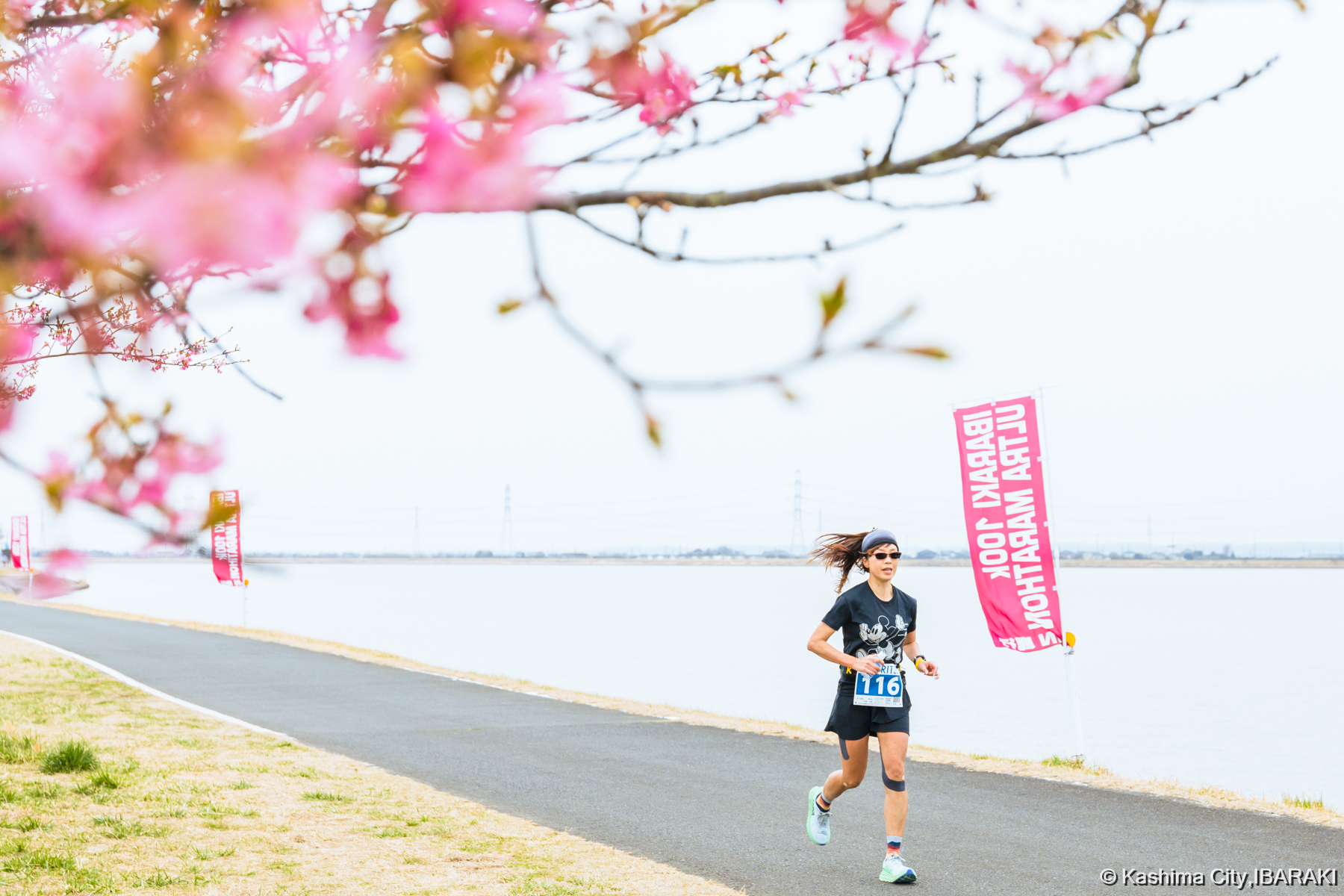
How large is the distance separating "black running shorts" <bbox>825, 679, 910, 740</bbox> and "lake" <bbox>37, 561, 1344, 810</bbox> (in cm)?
355

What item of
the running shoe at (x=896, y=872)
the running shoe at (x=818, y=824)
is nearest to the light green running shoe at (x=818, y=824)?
the running shoe at (x=818, y=824)

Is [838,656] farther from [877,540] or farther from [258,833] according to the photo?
[258,833]

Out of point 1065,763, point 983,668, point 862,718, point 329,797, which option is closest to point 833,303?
point 862,718

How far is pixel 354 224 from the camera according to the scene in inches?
67.2

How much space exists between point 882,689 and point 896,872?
1007mm

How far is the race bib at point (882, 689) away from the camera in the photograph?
6.59 metres

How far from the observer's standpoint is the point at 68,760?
29.9 feet

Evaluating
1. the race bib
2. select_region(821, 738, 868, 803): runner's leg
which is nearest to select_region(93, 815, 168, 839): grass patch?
select_region(821, 738, 868, 803): runner's leg

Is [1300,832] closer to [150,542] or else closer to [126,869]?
[126,869]

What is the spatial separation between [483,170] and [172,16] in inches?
19.9

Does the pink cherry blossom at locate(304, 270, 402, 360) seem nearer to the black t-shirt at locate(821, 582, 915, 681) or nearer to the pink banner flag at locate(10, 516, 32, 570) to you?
the black t-shirt at locate(821, 582, 915, 681)

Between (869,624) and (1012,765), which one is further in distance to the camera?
(1012,765)

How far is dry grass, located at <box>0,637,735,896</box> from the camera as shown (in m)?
6.29

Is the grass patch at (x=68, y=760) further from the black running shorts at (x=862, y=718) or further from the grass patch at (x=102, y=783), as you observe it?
the black running shorts at (x=862, y=718)
